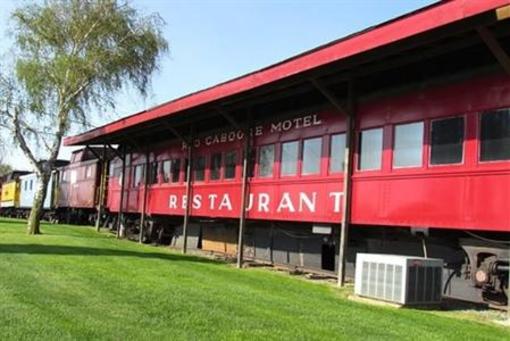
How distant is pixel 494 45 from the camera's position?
1013 centimetres

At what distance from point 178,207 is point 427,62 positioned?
11873 millimetres

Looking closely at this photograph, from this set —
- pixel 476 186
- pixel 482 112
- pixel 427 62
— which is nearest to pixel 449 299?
pixel 476 186

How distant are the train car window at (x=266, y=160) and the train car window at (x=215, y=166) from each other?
2577mm

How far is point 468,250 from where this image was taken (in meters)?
11.5

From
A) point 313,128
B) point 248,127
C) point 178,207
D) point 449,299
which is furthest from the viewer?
point 178,207

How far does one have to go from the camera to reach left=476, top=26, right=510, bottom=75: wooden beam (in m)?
10.0

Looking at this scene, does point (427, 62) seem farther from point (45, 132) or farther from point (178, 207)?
point (45, 132)

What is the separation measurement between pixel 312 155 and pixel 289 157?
0.98m

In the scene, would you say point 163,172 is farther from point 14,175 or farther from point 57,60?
point 14,175

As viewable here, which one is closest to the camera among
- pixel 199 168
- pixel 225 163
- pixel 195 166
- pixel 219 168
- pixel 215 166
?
pixel 225 163

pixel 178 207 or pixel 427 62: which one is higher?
pixel 427 62

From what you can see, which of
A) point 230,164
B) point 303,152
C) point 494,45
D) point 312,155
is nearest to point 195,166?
point 230,164

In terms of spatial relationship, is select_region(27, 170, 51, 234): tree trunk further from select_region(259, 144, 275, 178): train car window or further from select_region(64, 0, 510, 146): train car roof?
select_region(259, 144, 275, 178): train car window

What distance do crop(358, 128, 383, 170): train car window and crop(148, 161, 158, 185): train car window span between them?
12.6 m
